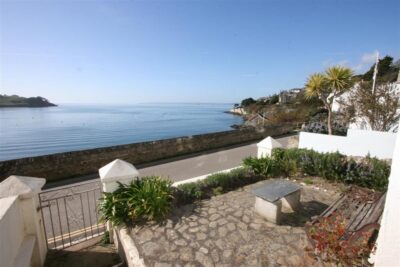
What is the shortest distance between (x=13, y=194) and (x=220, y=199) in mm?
4212

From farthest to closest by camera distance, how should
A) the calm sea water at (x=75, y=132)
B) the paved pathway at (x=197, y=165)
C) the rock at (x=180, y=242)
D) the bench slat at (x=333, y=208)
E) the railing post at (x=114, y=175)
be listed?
the calm sea water at (x=75, y=132) → the paved pathway at (x=197, y=165) → the railing post at (x=114, y=175) → the bench slat at (x=333, y=208) → the rock at (x=180, y=242)

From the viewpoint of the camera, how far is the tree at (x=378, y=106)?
10.1 meters

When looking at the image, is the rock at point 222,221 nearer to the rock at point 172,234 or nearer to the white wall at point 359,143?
the rock at point 172,234

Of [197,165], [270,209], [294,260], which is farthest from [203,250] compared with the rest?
[197,165]

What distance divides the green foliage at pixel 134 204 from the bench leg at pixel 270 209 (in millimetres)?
2053

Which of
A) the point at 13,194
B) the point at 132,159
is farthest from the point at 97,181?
the point at 13,194

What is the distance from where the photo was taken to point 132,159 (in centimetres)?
1062

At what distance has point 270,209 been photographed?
175 inches

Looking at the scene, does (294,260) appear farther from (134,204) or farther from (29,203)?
(29,203)

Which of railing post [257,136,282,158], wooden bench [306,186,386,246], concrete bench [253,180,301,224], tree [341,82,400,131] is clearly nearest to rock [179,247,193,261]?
concrete bench [253,180,301,224]

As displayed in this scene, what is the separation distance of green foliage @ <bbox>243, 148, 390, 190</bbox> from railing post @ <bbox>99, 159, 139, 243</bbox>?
163 inches

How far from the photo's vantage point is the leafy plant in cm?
304

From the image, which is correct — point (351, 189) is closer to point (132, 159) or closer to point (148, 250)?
point (148, 250)

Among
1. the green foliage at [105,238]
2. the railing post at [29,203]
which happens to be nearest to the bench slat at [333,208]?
the green foliage at [105,238]
